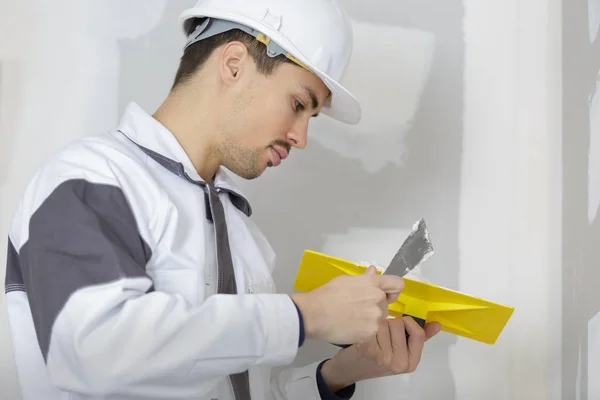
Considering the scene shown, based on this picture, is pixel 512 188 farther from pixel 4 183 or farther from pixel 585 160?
pixel 4 183

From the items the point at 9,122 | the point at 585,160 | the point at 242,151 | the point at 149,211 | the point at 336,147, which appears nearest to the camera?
the point at 149,211

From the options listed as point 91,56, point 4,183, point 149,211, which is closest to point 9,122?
point 4,183

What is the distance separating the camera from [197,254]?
1103 millimetres

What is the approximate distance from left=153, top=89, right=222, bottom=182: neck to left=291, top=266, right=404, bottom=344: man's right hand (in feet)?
1.28

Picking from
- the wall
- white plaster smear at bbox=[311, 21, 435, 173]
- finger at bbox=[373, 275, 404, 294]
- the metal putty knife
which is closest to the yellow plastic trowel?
the metal putty knife

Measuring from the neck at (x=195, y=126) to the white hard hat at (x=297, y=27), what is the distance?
0.51ft

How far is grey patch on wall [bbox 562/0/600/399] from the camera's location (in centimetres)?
149

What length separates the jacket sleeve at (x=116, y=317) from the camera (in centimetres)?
85

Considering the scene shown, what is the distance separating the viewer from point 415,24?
1.87m

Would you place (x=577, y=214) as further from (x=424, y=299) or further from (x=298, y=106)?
(x=298, y=106)

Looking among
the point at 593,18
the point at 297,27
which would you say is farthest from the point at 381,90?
the point at 297,27

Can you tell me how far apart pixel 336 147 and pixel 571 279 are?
0.72 metres

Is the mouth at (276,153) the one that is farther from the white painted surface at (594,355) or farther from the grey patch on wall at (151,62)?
the white painted surface at (594,355)

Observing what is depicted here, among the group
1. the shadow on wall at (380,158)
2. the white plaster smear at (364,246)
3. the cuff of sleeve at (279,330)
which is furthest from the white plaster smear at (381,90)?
the cuff of sleeve at (279,330)
